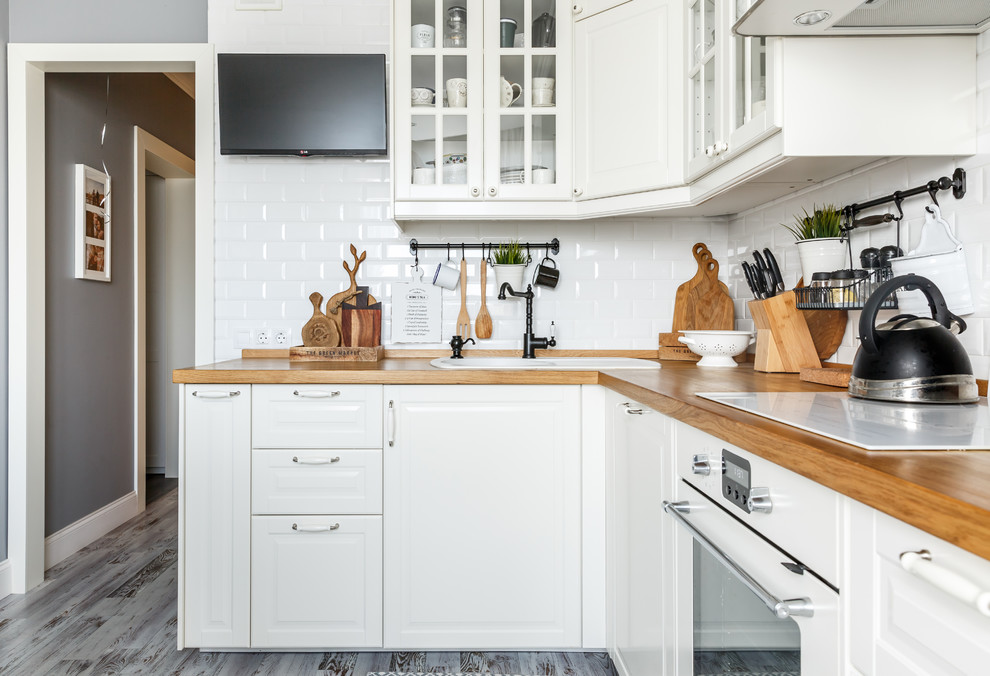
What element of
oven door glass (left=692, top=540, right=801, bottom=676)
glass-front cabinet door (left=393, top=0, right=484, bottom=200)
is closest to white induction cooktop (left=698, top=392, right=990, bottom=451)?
oven door glass (left=692, top=540, right=801, bottom=676)

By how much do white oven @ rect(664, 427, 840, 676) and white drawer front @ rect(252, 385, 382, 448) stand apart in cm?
96

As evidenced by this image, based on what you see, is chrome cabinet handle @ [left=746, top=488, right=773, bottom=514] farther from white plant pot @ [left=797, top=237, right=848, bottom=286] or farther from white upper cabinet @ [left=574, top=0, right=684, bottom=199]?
white upper cabinet @ [left=574, top=0, right=684, bottom=199]

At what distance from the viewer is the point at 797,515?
79 cm

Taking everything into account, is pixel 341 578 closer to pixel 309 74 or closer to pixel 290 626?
pixel 290 626

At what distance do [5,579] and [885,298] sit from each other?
3.07 m

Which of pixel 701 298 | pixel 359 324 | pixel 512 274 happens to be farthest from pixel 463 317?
pixel 701 298

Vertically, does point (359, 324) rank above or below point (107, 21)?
below

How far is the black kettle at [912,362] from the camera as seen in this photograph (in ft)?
3.58

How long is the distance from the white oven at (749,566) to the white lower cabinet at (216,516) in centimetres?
129

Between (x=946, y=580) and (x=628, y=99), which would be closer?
(x=946, y=580)

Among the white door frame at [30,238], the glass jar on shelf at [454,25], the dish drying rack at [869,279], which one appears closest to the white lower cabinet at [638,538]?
the dish drying rack at [869,279]

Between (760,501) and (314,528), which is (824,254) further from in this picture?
(314,528)

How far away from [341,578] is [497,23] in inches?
76.2

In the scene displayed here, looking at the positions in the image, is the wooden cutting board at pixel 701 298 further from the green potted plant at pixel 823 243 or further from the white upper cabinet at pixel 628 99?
the green potted plant at pixel 823 243
